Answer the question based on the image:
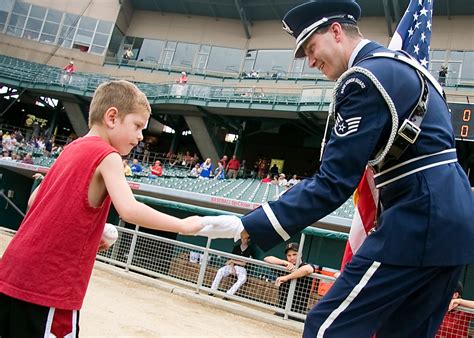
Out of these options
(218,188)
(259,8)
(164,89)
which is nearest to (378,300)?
(218,188)

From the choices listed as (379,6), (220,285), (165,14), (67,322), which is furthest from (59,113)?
(67,322)

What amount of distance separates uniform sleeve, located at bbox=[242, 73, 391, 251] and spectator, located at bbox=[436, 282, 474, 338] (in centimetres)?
422

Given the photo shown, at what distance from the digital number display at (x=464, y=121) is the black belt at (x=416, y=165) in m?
10.9

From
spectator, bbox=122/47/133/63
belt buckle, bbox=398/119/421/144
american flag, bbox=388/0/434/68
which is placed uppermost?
spectator, bbox=122/47/133/63

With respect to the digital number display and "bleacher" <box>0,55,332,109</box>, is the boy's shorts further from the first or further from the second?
"bleacher" <box>0,55,332,109</box>

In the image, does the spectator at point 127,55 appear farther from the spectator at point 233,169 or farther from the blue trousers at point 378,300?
the blue trousers at point 378,300

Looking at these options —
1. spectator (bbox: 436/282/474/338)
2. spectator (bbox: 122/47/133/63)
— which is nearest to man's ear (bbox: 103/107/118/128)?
spectator (bbox: 436/282/474/338)

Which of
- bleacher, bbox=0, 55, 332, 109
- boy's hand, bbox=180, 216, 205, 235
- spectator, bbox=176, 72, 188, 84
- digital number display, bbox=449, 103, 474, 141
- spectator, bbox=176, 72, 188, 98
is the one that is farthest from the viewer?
spectator, bbox=176, 72, 188, 84

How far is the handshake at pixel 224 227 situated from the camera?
1687 millimetres

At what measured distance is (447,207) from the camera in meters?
1.63

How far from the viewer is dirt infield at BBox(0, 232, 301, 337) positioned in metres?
4.33

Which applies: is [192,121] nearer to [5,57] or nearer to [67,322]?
[5,57]

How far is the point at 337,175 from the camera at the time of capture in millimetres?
1602

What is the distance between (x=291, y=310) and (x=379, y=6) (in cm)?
2220
